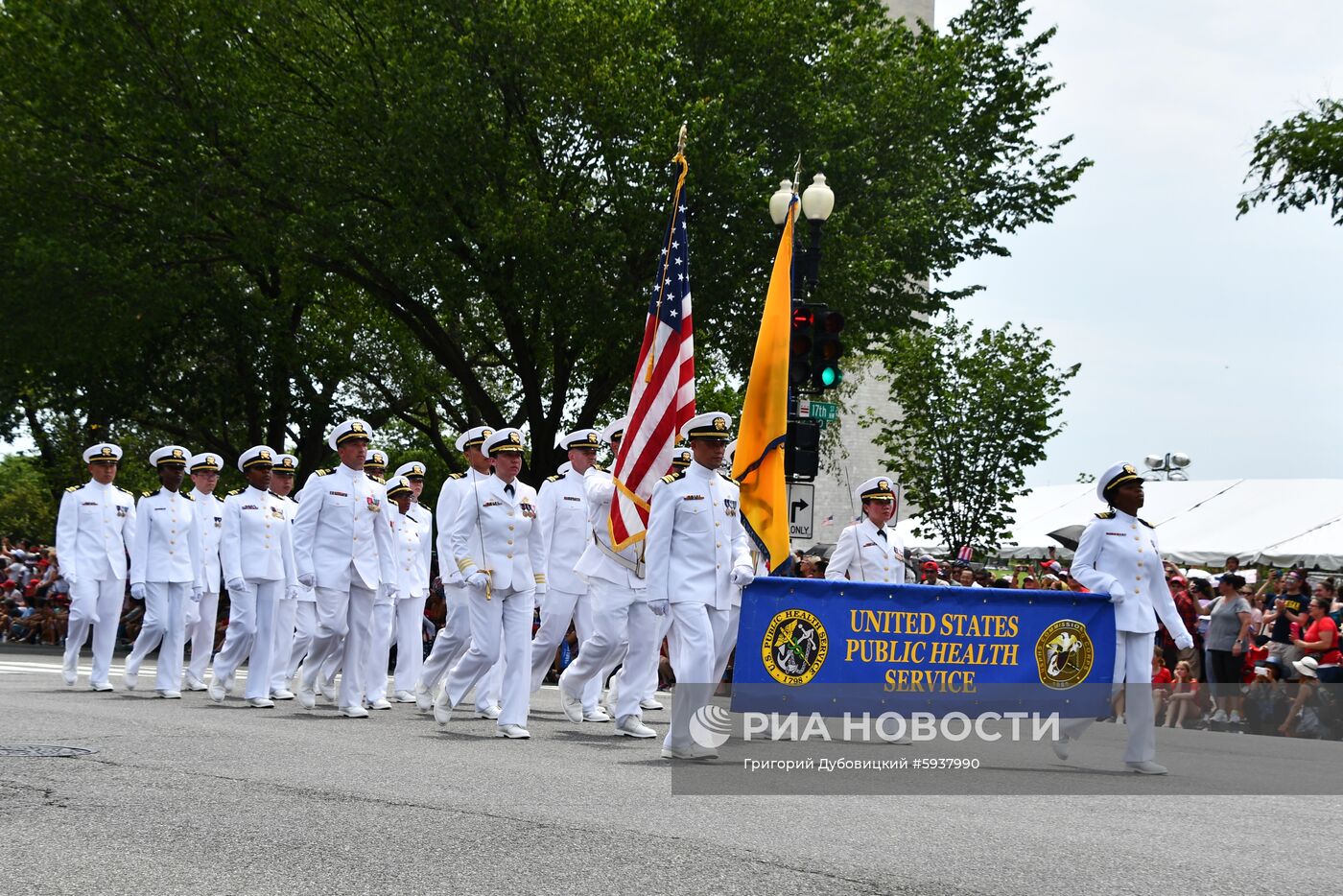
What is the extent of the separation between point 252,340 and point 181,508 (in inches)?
692

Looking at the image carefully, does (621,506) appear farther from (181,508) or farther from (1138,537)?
(181,508)

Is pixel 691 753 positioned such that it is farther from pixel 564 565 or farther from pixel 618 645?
pixel 564 565

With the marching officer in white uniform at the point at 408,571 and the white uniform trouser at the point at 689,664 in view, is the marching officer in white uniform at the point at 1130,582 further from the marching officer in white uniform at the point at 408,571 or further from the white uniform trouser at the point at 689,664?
the marching officer in white uniform at the point at 408,571

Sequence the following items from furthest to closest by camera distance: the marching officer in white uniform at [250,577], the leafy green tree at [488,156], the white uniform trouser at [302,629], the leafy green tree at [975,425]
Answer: the leafy green tree at [975,425]
the leafy green tree at [488,156]
the white uniform trouser at [302,629]
the marching officer in white uniform at [250,577]

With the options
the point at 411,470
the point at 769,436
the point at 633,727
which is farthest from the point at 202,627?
the point at 769,436

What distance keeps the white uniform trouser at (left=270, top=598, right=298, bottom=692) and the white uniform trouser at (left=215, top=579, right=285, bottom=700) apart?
35cm

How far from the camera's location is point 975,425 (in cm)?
3709

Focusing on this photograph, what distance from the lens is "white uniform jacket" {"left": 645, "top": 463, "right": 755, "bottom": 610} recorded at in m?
10.0

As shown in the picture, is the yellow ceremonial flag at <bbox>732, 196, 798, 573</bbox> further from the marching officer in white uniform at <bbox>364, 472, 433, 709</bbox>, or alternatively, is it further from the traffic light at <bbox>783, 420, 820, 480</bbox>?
the marching officer in white uniform at <bbox>364, 472, 433, 709</bbox>

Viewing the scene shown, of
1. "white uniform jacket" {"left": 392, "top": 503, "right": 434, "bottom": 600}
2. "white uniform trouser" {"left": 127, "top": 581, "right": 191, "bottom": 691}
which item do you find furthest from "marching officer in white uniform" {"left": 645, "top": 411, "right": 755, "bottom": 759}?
"white uniform trouser" {"left": 127, "top": 581, "right": 191, "bottom": 691}

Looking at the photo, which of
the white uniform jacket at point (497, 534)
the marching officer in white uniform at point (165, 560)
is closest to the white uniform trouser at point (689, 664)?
the white uniform jacket at point (497, 534)

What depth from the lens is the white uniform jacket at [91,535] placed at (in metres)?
15.1

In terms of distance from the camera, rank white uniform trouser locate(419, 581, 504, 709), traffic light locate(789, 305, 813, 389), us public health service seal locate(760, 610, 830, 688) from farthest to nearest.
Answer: traffic light locate(789, 305, 813, 389), white uniform trouser locate(419, 581, 504, 709), us public health service seal locate(760, 610, 830, 688)

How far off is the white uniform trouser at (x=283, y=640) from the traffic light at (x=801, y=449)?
189 inches
